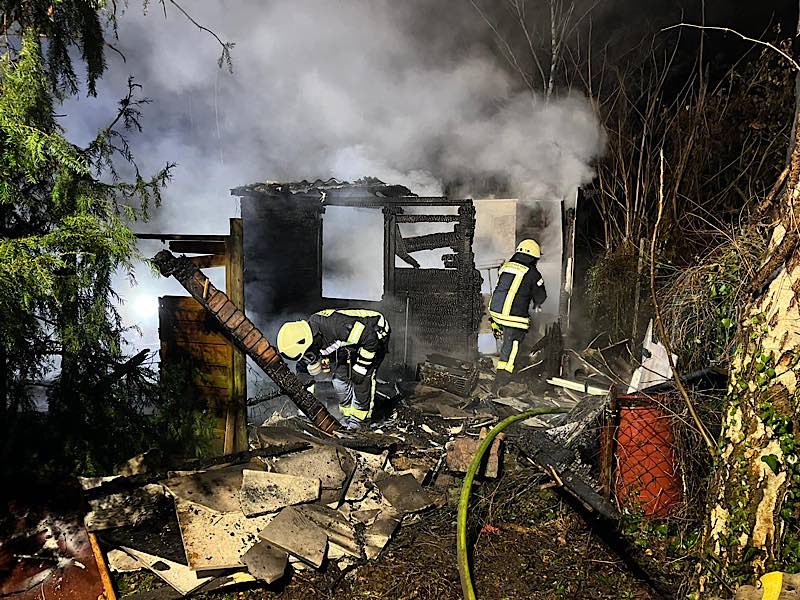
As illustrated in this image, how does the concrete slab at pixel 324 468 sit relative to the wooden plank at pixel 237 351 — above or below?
below

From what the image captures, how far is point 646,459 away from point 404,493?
2.03 meters

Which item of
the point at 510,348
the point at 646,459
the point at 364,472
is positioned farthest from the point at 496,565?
the point at 510,348

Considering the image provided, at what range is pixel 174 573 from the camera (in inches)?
145

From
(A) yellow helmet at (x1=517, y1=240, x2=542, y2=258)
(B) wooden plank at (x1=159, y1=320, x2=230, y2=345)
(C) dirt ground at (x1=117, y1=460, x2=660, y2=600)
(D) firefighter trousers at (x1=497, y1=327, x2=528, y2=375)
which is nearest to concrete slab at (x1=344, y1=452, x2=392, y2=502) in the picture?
(C) dirt ground at (x1=117, y1=460, x2=660, y2=600)

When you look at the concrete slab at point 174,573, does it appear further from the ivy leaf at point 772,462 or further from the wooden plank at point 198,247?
the ivy leaf at point 772,462

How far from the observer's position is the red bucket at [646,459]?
166 inches

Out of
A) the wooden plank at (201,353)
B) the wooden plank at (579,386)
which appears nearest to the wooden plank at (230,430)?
the wooden plank at (201,353)

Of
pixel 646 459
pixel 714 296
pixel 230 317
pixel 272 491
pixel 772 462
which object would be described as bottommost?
pixel 272 491

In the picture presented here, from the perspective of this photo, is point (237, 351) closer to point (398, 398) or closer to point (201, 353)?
point (201, 353)

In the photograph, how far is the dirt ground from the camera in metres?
3.69

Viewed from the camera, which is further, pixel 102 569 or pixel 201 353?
pixel 201 353

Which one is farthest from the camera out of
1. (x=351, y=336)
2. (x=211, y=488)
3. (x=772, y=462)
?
(x=351, y=336)

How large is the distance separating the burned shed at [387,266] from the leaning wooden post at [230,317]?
4460 millimetres

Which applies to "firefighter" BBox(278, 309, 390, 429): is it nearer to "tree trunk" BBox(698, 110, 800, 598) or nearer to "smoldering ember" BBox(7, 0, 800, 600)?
"smoldering ember" BBox(7, 0, 800, 600)
